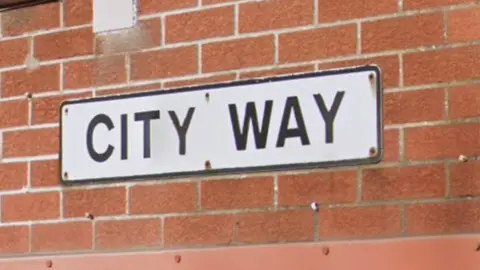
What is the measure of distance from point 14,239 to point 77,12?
0.78m

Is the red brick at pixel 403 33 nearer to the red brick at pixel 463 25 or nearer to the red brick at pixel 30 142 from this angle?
the red brick at pixel 463 25

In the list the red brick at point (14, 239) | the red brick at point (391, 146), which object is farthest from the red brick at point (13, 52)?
the red brick at point (391, 146)

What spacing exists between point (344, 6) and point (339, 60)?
153 mm

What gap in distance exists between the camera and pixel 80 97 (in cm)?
321

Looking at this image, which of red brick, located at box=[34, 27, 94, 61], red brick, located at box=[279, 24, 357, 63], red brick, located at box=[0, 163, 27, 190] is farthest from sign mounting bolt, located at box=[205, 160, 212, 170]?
red brick, located at box=[0, 163, 27, 190]

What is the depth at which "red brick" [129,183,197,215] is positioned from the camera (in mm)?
2973

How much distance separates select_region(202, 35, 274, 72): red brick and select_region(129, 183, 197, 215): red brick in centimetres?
37

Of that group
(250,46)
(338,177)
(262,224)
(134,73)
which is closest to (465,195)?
(338,177)

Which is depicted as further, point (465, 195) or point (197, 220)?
point (197, 220)

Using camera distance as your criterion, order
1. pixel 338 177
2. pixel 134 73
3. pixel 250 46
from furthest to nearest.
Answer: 1. pixel 134 73
2. pixel 250 46
3. pixel 338 177

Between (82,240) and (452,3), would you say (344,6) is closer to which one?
(452,3)

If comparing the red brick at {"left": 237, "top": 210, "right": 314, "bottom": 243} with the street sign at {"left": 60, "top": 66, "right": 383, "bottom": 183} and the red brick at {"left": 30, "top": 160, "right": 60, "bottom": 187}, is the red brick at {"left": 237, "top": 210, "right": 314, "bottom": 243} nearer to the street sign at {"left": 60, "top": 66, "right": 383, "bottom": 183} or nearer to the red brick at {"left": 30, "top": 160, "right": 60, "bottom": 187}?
the street sign at {"left": 60, "top": 66, "right": 383, "bottom": 183}

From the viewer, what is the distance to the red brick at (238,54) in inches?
114

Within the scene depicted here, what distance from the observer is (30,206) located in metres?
3.27
